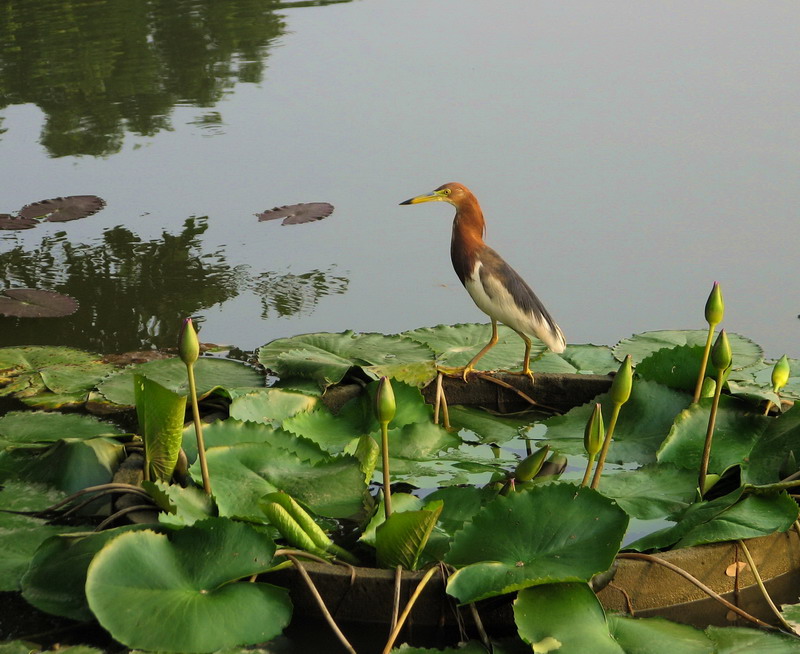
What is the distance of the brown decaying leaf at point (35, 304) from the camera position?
3.43m

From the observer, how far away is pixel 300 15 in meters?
8.61

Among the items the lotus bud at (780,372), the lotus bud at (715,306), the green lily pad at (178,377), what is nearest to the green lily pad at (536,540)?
the lotus bud at (715,306)

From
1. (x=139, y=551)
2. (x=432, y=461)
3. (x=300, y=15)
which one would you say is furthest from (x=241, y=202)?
(x=300, y=15)

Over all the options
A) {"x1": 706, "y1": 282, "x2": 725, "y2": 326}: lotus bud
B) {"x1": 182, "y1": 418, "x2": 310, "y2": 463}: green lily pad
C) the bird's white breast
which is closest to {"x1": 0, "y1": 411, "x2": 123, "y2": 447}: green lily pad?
{"x1": 182, "y1": 418, "x2": 310, "y2": 463}: green lily pad

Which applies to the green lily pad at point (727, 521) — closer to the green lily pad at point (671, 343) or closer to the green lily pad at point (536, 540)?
the green lily pad at point (536, 540)

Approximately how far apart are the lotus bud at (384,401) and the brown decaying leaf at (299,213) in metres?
2.80

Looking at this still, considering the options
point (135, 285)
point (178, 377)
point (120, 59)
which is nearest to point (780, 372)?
point (178, 377)

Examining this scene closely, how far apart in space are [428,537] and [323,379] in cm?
95

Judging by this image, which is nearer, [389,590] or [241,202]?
[389,590]

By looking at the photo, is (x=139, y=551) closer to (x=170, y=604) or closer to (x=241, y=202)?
(x=170, y=604)

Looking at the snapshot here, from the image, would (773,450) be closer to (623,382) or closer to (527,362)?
(623,382)

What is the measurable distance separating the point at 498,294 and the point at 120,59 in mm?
5388

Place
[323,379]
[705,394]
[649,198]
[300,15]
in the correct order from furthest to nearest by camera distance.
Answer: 1. [300,15]
2. [649,198]
3. [323,379]
4. [705,394]

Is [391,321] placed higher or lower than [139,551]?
lower
